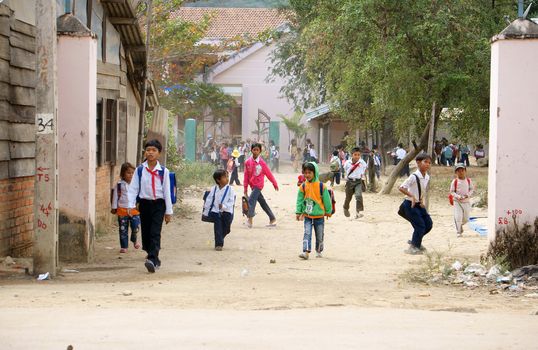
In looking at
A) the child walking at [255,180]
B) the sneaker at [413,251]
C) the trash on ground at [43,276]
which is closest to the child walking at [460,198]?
the sneaker at [413,251]

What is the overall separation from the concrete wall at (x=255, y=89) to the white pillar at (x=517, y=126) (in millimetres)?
46421

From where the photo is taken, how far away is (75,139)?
41.1 ft

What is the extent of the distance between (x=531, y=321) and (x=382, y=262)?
5.77m

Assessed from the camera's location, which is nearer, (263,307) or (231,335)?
(231,335)

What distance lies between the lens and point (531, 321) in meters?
8.22

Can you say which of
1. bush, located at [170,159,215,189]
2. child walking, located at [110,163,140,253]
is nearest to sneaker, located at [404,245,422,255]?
child walking, located at [110,163,140,253]

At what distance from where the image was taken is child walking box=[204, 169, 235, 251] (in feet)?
49.8

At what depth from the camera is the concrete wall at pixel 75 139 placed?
1246 centimetres

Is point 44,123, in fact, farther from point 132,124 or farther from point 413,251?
point 132,124

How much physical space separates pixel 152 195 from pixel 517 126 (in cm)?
440

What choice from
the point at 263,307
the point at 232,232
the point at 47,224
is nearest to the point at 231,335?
the point at 263,307

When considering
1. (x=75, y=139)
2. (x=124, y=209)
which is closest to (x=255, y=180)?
(x=124, y=209)

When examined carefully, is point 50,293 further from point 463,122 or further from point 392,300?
point 463,122

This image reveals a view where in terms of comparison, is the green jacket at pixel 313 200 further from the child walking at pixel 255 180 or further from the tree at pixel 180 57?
the tree at pixel 180 57
